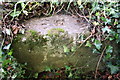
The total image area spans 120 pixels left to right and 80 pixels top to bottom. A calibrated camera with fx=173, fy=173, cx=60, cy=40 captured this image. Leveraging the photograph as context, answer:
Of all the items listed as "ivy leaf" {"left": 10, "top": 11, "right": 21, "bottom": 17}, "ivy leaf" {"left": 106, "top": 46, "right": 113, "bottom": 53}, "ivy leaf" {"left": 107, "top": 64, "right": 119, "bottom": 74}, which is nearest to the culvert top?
"ivy leaf" {"left": 10, "top": 11, "right": 21, "bottom": 17}

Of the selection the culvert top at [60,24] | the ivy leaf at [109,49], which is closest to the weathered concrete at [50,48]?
the culvert top at [60,24]

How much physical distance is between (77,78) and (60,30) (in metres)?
0.58

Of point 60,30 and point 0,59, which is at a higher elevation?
point 60,30

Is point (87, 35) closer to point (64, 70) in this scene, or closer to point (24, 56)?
point (64, 70)

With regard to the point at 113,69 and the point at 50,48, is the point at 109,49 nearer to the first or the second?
the point at 113,69

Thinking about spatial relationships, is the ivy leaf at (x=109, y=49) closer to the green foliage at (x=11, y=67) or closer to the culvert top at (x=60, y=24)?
the culvert top at (x=60, y=24)

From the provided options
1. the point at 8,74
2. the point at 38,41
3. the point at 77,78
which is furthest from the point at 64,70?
the point at 8,74

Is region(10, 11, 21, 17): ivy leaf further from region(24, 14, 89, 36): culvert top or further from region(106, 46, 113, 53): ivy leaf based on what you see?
region(106, 46, 113, 53): ivy leaf

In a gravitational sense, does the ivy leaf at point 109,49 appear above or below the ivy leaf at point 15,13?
below

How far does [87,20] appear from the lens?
181cm

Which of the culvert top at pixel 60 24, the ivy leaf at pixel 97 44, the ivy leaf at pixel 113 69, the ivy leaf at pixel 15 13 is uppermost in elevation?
the ivy leaf at pixel 15 13

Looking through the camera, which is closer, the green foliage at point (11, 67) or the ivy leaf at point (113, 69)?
the green foliage at point (11, 67)

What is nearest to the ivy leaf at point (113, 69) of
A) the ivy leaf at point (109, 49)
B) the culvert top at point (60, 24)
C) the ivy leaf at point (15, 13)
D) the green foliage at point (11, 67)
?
the ivy leaf at point (109, 49)

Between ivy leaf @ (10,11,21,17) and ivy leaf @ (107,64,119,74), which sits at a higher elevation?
ivy leaf @ (10,11,21,17)
